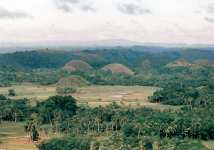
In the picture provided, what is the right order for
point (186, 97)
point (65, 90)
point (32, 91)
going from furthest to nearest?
point (32, 91) < point (65, 90) < point (186, 97)

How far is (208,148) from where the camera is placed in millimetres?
74875

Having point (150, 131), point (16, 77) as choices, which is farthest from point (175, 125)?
point (16, 77)

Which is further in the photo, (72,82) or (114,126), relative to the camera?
(72,82)

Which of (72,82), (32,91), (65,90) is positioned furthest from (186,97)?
(72,82)

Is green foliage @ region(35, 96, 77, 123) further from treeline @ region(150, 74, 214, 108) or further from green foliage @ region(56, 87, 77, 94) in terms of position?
green foliage @ region(56, 87, 77, 94)

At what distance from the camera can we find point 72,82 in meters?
169

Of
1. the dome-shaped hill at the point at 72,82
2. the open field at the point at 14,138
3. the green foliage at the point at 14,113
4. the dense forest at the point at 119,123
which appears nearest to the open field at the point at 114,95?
the dome-shaped hill at the point at 72,82

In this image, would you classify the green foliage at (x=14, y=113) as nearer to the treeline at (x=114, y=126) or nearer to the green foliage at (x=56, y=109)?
the treeline at (x=114, y=126)

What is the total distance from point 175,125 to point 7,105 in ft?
142

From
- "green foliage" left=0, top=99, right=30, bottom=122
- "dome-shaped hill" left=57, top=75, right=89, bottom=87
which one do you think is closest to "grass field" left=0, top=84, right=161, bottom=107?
"dome-shaped hill" left=57, top=75, right=89, bottom=87

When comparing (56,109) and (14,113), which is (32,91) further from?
(56,109)

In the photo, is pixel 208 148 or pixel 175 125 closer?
pixel 208 148

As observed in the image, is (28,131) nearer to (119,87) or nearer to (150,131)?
(150,131)

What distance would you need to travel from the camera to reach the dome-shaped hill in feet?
548
